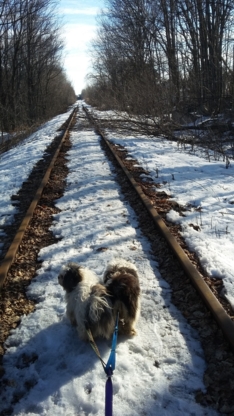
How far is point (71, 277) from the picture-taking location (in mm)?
3303

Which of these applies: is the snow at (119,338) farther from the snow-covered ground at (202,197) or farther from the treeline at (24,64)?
the treeline at (24,64)

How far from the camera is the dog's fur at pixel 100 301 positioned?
3023 millimetres

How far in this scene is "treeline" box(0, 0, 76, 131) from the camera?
89.2 ft

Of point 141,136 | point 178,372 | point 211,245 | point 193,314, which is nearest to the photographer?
point 178,372

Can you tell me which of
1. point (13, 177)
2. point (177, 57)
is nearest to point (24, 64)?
point (177, 57)

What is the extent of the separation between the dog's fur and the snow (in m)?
0.19

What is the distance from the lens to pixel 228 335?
3.06m

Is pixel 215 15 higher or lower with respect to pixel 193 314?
higher

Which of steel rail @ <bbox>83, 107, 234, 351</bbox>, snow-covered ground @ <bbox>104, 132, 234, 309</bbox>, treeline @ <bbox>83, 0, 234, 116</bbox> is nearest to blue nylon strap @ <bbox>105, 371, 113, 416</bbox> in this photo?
steel rail @ <bbox>83, 107, 234, 351</bbox>

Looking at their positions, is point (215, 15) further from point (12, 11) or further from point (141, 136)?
point (12, 11)

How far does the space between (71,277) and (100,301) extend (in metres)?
0.45

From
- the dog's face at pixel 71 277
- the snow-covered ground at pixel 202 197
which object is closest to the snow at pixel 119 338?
the snow-covered ground at pixel 202 197

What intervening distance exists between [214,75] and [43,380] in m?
21.7

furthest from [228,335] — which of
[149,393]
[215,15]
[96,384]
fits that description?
[215,15]
